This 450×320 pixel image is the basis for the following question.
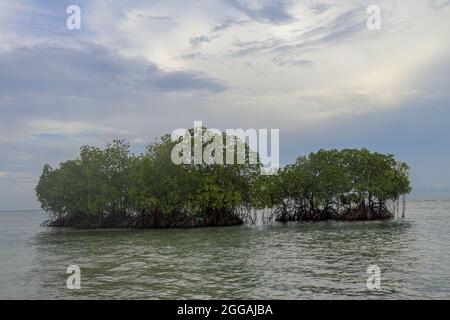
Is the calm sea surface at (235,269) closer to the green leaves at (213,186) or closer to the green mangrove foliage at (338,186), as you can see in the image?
the green leaves at (213,186)

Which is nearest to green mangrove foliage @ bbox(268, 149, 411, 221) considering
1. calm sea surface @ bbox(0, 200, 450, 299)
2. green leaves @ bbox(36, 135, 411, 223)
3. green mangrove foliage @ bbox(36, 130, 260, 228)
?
green leaves @ bbox(36, 135, 411, 223)

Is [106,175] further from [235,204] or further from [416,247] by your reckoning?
[416,247]

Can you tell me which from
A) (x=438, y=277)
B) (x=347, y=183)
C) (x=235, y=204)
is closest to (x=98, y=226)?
(x=235, y=204)

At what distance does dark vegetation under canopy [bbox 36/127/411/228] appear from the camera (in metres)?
39.9

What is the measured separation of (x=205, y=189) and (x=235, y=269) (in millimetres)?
22595

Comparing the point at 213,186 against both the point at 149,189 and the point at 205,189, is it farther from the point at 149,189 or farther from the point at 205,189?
the point at 149,189

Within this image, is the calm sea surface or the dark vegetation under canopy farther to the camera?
the dark vegetation under canopy

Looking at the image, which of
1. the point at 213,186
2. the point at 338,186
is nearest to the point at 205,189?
the point at 213,186

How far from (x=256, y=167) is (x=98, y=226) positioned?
1674 cm

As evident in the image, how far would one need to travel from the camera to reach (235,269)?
663 inches

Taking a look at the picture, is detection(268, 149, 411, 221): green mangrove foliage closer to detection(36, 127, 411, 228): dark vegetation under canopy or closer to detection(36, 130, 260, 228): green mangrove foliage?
detection(36, 127, 411, 228): dark vegetation under canopy

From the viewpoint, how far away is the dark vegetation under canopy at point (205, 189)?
39.9 metres

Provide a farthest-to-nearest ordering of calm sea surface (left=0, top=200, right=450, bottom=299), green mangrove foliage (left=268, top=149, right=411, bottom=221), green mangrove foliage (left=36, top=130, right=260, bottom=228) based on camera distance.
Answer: green mangrove foliage (left=268, top=149, right=411, bottom=221), green mangrove foliage (left=36, top=130, right=260, bottom=228), calm sea surface (left=0, top=200, right=450, bottom=299)

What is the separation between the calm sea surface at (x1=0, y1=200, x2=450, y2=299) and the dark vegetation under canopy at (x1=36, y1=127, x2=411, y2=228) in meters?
13.4
